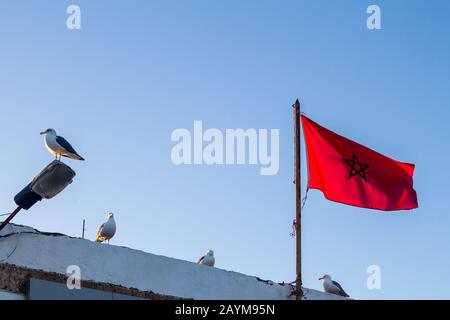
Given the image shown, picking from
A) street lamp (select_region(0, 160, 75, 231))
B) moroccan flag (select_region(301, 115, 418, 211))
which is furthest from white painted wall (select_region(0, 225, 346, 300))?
moroccan flag (select_region(301, 115, 418, 211))

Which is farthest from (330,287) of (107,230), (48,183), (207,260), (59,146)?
(48,183)

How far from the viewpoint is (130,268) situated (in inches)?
594

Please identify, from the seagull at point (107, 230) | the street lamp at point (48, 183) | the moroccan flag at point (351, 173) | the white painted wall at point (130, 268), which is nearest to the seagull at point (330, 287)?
the white painted wall at point (130, 268)

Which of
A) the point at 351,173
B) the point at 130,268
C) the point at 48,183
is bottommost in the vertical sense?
the point at 130,268

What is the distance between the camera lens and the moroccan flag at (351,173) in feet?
52.6

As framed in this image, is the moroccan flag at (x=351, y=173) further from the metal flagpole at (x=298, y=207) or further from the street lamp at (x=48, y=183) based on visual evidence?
the street lamp at (x=48, y=183)

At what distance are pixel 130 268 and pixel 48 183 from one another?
7.71 ft

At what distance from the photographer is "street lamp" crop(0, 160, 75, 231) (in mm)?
13227

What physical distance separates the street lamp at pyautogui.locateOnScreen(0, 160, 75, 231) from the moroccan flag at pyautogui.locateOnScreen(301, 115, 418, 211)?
420 cm

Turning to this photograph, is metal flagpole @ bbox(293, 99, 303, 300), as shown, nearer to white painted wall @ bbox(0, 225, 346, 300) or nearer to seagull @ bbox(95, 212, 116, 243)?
white painted wall @ bbox(0, 225, 346, 300)

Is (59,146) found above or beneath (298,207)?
above

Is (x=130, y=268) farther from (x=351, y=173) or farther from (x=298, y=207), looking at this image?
(x=351, y=173)
